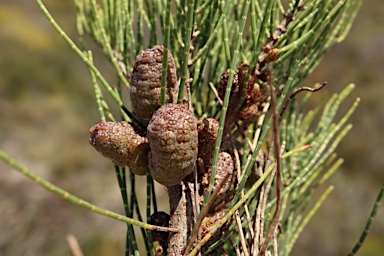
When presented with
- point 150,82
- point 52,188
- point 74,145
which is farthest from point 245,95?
point 74,145

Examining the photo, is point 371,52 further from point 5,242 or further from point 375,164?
point 5,242

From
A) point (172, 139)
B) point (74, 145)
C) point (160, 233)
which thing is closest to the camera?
point (172, 139)

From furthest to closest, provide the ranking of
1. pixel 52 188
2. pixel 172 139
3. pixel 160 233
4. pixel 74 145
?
1. pixel 74 145
2. pixel 160 233
3. pixel 172 139
4. pixel 52 188

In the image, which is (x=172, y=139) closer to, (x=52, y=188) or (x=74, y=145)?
(x=52, y=188)

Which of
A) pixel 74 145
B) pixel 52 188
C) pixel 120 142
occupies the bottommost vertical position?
pixel 52 188

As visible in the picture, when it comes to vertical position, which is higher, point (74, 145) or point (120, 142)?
point (74, 145)

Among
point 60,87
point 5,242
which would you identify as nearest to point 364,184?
point 5,242
